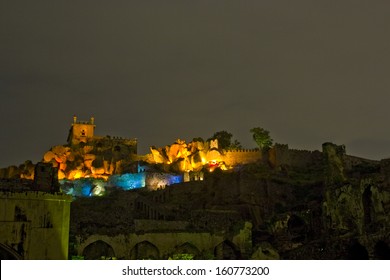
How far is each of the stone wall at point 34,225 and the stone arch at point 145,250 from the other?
475 inches

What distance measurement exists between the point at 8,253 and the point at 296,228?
82.5 ft

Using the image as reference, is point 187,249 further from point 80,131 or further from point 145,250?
point 80,131

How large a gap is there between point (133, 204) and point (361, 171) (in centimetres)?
2410

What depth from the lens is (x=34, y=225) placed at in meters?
20.8

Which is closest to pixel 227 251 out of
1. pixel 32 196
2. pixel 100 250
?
pixel 100 250

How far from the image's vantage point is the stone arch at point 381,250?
28172mm

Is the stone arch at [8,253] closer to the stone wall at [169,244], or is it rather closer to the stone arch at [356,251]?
the stone wall at [169,244]

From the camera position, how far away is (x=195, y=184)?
5125 centimetres

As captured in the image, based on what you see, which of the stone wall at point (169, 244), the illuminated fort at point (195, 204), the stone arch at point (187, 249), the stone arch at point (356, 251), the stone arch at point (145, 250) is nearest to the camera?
the illuminated fort at point (195, 204)

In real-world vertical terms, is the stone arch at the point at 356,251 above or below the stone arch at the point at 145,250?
below

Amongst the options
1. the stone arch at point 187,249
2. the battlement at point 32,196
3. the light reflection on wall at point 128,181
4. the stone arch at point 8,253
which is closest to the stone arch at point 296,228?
the stone arch at point 187,249

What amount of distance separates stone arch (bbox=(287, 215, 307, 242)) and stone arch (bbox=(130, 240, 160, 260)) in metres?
10.7

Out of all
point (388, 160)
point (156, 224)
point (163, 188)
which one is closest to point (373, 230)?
point (156, 224)
